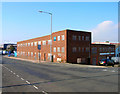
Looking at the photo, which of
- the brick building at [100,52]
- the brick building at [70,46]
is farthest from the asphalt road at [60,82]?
the brick building at [100,52]

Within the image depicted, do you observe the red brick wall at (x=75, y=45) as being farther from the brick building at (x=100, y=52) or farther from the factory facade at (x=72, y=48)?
the brick building at (x=100, y=52)

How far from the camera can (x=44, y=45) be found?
146ft

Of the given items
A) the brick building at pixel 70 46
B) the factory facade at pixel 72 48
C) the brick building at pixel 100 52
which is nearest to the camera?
the brick building at pixel 70 46

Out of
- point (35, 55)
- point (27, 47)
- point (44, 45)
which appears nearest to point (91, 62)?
point (44, 45)

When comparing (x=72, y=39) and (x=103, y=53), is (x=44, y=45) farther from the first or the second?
(x=103, y=53)

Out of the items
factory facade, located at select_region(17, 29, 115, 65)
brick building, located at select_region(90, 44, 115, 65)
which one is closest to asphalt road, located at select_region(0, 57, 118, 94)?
factory facade, located at select_region(17, 29, 115, 65)

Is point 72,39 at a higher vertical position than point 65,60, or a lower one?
higher

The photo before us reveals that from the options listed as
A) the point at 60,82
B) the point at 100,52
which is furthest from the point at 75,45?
the point at 60,82

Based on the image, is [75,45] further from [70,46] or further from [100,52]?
[100,52]

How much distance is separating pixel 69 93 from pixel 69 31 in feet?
89.2

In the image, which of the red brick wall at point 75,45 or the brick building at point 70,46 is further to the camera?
the red brick wall at point 75,45

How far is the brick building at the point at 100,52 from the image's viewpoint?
42.8m

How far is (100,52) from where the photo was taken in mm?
45969

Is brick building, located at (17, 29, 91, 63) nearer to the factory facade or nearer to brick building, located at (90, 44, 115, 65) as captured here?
the factory facade
